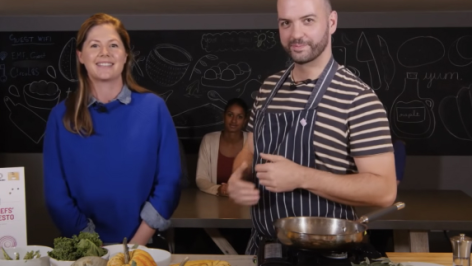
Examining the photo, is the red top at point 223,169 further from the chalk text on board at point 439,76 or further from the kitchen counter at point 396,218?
the chalk text on board at point 439,76

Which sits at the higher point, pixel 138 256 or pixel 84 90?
pixel 84 90

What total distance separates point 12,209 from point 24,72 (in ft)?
14.1

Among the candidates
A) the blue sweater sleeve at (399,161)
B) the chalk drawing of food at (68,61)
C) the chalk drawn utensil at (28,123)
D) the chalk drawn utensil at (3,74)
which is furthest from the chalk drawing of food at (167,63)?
the blue sweater sleeve at (399,161)

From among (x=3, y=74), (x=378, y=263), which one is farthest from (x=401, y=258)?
(x=3, y=74)

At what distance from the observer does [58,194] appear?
220cm

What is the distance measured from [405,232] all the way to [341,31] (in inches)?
84.4

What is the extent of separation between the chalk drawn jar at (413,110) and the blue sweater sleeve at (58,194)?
3.99 m

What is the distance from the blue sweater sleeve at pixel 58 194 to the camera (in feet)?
7.18

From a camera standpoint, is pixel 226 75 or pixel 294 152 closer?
pixel 294 152

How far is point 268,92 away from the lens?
86.2 inches

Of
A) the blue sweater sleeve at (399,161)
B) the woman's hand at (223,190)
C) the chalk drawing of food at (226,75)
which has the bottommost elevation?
the woman's hand at (223,190)

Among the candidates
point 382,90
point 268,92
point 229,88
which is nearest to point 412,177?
point 382,90

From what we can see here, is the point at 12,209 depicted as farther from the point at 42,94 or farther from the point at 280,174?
the point at 42,94

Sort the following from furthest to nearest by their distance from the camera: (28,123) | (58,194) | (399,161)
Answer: (28,123)
(399,161)
(58,194)
